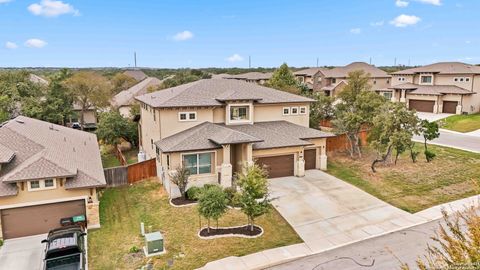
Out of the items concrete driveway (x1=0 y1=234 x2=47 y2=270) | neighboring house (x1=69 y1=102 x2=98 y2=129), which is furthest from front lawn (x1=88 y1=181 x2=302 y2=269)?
neighboring house (x1=69 y1=102 x2=98 y2=129)

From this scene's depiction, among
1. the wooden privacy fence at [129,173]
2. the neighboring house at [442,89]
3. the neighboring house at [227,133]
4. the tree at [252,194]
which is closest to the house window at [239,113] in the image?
the neighboring house at [227,133]

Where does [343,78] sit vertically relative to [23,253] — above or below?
above

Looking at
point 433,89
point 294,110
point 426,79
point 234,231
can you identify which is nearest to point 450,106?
point 433,89

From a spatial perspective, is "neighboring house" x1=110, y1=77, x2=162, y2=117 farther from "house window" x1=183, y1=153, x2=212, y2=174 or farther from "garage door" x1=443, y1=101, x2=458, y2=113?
"garage door" x1=443, y1=101, x2=458, y2=113

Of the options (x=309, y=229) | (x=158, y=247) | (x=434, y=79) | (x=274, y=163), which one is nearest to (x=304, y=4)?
(x=434, y=79)

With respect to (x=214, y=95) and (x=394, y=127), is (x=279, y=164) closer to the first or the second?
(x=214, y=95)
